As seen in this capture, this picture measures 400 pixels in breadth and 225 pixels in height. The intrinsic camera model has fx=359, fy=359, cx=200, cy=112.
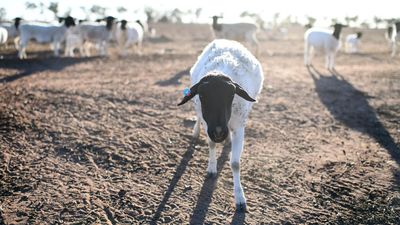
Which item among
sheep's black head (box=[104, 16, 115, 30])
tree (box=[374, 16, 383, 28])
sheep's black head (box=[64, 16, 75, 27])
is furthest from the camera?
tree (box=[374, 16, 383, 28])

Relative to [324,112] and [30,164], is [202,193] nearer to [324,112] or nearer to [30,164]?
[30,164]

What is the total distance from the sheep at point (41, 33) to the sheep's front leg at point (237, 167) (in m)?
14.9

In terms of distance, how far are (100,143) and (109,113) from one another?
1689mm

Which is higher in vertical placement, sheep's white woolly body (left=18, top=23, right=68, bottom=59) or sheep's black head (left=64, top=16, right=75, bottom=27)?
sheep's black head (left=64, top=16, right=75, bottom=27)

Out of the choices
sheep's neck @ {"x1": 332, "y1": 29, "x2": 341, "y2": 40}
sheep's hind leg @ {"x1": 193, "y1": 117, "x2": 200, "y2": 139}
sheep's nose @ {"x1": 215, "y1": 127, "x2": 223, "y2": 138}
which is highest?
sheep's neck @ {"x1": 332, "y1": 29, "x2": 341, "y2": 40}

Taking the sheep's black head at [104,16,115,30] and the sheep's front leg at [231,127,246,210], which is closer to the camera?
the sheep's front leg at [231,127,246,210]

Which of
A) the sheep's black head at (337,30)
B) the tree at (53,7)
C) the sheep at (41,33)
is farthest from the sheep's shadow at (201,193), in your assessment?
the tree at (53,7)

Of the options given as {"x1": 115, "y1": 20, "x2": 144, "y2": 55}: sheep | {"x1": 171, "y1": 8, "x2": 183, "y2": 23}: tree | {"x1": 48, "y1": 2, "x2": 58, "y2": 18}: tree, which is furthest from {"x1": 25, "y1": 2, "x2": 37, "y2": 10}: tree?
{"x1": 115, "y1": 20, "x2": 144, "y2": 55}: sheep

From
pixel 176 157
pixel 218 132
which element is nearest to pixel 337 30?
pixel 176 157

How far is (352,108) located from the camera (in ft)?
29.8

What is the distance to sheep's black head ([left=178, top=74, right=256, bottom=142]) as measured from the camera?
4.12 m

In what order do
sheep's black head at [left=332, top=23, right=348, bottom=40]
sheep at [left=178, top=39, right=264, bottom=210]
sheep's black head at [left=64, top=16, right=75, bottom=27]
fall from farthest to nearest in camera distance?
sheep's black head at [left=64, top=16, right=75, bottom=27] → sheep's black head at [left=332, top=23, right=348, bottom=40] → sheep at [left=178, top=39, right=264, bottom=210]

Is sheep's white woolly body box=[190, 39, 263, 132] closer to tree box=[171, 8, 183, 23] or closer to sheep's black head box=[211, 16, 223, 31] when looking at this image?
sheep's black head box=[211, 16, 223, 31]

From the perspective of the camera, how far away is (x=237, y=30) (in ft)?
63.8
